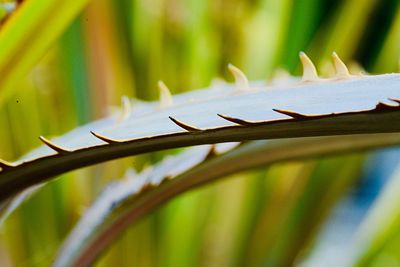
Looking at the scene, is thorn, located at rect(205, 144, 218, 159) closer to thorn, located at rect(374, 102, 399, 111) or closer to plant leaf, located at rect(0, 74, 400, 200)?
plant leaf, located at rect(0, 74, 400, 200)

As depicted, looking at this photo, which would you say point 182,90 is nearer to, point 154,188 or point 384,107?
point 154,188

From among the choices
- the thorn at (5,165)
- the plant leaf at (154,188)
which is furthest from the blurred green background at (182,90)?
the thorn at (5,165)

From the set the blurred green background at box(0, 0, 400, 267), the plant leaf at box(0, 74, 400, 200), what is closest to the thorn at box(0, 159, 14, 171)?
the plant leaf at box(0, 74, 400, 200)

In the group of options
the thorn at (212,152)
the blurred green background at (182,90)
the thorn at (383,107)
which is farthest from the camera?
the blurred green background at (182,90)

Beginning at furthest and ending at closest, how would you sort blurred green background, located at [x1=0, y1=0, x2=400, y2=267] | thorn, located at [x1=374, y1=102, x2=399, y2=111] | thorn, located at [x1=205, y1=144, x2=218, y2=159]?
blurred green background, located at [x1=0, y1=0, x2=400, y2=267], thorn, located at [x1=205, y1=144, x2=218, y2=159], thorn, located at [x1=374, y1=102, x2=399, y2=111]

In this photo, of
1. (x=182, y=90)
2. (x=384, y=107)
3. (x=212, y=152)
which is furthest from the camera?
(x=182, y=90)

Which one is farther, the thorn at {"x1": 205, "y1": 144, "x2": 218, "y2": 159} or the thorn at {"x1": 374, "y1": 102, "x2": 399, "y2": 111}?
the thorn at {"x1": 205, "y1": 144, "x2": 218, "y2": 159}

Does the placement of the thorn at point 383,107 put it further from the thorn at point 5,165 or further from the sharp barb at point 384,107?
the thorn at point 5,165

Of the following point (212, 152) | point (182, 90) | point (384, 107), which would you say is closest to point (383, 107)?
point (384, 107)

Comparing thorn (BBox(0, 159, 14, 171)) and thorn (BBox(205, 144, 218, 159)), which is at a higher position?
thorn (BBox(0, 159, 14, 171))
